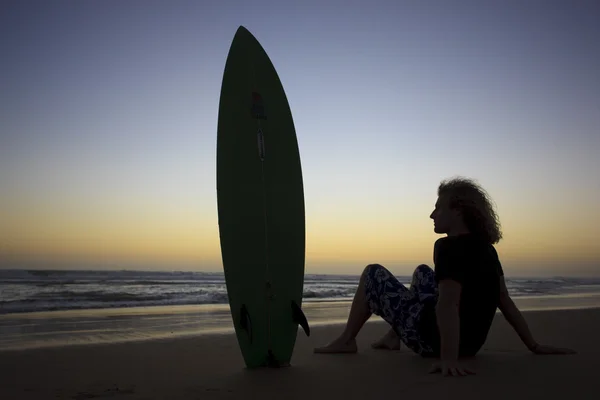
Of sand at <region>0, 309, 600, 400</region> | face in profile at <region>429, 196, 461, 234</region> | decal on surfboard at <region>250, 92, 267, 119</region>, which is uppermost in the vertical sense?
decal on surfboard at <region>250, 92, 267, 119</region>

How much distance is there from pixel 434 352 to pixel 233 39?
7.49 ft

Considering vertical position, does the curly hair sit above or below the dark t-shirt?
above

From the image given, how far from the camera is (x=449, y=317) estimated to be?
242cm

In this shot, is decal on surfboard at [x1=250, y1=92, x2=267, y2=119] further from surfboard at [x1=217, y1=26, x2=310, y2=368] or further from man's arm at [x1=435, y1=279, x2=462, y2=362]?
man's arm at [x1=435, y1=279, x2=462, y2=362]

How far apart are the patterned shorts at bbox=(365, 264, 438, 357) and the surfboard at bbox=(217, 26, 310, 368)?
43 cm

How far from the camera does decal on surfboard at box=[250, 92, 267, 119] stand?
3.23 m

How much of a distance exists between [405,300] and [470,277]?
45 centimetres

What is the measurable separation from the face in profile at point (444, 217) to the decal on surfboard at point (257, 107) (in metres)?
1.20

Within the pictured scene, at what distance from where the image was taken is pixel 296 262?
10.3ft

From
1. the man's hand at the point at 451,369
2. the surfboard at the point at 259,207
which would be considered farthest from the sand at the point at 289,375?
the surfboard at the point at 259,207

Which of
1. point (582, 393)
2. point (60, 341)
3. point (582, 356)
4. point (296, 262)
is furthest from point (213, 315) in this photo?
point (582, 393)

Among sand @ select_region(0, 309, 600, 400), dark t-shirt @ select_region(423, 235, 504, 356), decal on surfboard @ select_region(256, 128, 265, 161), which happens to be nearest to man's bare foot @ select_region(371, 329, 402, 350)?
sand @ select_region(0, 309, 600, 400)

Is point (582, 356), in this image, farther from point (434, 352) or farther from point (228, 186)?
point (228, 186)

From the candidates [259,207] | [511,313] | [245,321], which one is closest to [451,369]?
[511,313]
